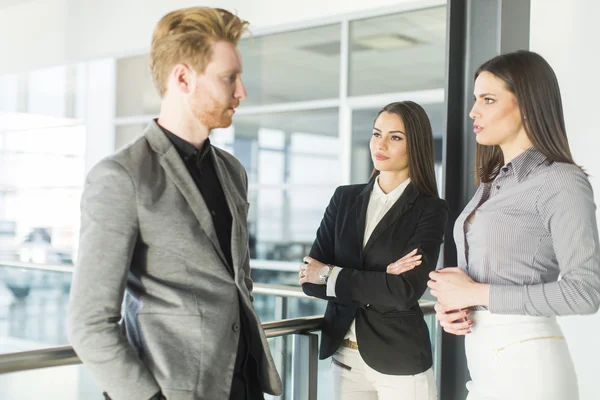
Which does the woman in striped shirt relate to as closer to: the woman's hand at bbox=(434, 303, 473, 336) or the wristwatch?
the woman's hand at bbox=(434, 303, 473, 336)

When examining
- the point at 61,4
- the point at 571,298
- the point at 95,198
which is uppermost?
the point at 61,4

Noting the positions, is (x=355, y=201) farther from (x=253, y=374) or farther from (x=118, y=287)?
(x=118, y=287)

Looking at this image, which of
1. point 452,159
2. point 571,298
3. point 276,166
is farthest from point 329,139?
point 571,298

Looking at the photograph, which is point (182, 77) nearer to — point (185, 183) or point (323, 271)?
point (185, 183)

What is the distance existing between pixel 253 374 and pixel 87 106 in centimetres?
975

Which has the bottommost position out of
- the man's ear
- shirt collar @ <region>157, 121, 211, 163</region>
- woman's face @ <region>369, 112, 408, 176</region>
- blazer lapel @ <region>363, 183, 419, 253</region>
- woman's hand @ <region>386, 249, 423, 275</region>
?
woman's hand @ <region>386, 249, 423, 275</region>

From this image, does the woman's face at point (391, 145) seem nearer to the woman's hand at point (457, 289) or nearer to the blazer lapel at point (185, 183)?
the woman's hand at point (457, 289)

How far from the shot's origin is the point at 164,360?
159cm

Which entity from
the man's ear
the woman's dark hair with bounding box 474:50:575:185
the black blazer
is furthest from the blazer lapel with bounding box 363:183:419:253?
the man's ear

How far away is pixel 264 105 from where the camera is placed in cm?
873

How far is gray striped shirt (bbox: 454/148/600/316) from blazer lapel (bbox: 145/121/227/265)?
793mm

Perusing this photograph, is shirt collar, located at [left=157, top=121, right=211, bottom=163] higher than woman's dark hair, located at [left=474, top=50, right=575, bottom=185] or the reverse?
the reverse

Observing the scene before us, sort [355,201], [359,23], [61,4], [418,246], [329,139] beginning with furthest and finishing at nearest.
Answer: [61,4]
[329,139]
[359,23]
[355,201]
[418,246]

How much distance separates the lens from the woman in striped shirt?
5.98ft
